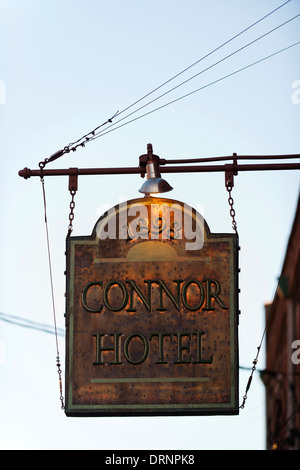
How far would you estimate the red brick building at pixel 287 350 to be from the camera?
28655 millimetres

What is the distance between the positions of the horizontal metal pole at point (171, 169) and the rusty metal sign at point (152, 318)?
11.9 inches

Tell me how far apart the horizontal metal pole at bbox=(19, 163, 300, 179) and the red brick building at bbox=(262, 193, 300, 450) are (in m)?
14.7

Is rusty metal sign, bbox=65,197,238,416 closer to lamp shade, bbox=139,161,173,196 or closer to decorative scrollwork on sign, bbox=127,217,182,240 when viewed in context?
decorative scrollwork on sign, bbox=127,217,182,240

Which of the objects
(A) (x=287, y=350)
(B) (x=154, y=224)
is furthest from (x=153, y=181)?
(A) (x=287, y=350)

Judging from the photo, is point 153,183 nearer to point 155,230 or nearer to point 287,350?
point 155,230

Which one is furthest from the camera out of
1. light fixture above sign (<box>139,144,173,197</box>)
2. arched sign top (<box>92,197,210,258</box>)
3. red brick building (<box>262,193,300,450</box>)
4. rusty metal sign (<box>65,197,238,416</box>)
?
red brick building (<box>262,193,300,450</box>)

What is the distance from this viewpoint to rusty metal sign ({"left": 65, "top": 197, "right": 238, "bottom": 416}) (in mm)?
9070

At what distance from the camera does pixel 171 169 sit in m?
9.60

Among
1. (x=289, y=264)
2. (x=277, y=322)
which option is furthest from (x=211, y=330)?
(x=277, y=322)

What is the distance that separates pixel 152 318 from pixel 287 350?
79.1ft

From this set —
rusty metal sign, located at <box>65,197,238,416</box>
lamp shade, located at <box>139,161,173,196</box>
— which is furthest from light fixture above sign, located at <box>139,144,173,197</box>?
rusty metal sign, located at <box>65,197,238,416</box>

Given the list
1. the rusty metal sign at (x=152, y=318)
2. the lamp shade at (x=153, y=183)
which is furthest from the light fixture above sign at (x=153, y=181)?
the rusty metal sign at (x=152, y=318)

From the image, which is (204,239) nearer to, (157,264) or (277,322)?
(157,264)

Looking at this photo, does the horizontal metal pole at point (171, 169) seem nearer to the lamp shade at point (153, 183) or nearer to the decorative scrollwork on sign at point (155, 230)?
the lamp shade at point (153, 183)
